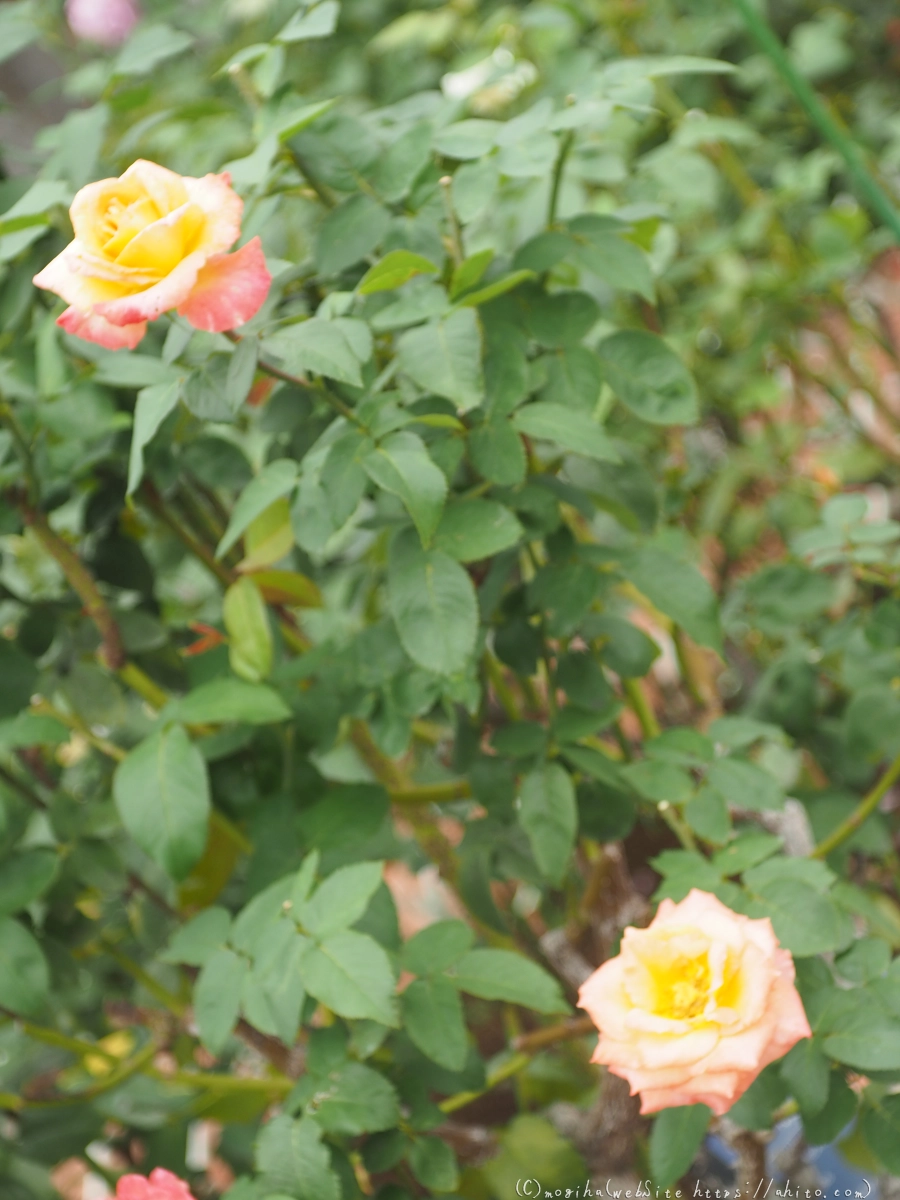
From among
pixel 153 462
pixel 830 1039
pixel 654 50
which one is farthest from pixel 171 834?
pixel 654 50

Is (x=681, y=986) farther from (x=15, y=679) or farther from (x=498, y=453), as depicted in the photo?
(x=15, y=679)

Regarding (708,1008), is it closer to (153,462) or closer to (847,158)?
(153,462)

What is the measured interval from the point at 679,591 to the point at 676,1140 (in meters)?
0.31

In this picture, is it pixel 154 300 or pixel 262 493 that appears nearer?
pixel 154 300

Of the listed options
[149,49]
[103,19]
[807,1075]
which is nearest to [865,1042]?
[807,1075]

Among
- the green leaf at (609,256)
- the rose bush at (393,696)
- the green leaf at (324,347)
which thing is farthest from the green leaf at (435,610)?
the green leaf at (609,256)

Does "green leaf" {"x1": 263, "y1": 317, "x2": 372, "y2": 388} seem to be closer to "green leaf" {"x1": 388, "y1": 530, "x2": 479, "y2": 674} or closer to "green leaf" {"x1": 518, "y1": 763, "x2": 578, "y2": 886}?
"green leaf" {"x1": 388, "y1": 530, "x2": 479, "y2": 674}

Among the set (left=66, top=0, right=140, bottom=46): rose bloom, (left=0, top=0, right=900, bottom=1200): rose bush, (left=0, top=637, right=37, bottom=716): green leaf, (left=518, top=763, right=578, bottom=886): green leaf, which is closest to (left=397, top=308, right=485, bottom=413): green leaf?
(left=0, top=0, right=900, bottom=1200): rose bush

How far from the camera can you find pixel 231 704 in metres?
0.67

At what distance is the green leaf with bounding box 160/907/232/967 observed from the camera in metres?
0.67

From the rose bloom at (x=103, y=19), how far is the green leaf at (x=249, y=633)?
5.20ft

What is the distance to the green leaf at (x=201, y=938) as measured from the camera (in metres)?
0.67

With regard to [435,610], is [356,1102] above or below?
below

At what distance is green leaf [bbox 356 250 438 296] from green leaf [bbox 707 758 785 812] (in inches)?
13.2
